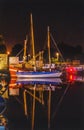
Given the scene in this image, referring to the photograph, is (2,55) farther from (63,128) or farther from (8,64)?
(63,128)

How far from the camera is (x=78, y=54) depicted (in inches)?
113

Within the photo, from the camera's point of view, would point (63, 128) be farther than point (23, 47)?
No

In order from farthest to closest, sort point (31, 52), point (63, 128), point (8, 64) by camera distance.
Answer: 1. point (31, 52)
2. point (8, 64)
3. point (63, 128)

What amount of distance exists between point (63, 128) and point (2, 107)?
334 millimetres

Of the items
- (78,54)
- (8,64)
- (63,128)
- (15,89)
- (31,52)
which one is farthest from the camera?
(15,89)

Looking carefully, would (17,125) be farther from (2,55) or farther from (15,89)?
(15,89)

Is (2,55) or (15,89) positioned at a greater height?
(2,55)

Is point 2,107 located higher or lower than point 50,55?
lower

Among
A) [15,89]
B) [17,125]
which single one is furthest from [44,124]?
[15,89]

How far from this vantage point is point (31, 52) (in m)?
3.38

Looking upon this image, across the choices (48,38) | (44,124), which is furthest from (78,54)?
(44,124)

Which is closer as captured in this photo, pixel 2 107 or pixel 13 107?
pixel 2 107

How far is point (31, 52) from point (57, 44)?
30cm

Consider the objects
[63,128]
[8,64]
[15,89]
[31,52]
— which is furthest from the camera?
[15,89]
